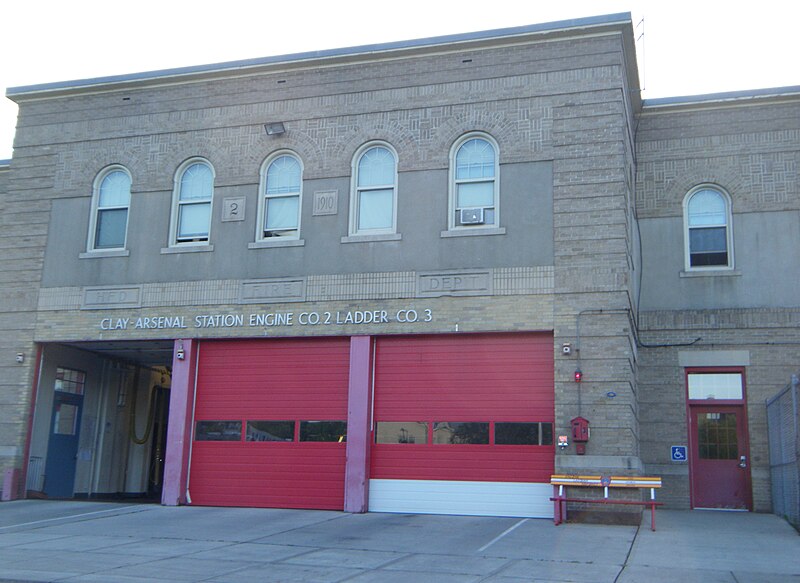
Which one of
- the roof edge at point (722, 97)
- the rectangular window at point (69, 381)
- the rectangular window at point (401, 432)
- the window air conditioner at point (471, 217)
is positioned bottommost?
the rectangular window at point (401, 432)

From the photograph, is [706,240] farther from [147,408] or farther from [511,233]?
[147,408]

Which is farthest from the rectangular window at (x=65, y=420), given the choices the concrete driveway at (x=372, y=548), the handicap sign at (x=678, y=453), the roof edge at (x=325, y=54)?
the handicap sign at (x=678, y=453)

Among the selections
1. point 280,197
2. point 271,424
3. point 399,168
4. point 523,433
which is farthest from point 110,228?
point 523,433

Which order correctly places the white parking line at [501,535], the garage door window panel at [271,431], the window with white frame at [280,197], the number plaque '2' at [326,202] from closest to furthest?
the white parking line at [501,535]
the garage door window panel at [271,431]
the number plaque '2' at [326,202]
the window with white frame at [280,197]

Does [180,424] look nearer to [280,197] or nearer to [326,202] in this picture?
[280,197]

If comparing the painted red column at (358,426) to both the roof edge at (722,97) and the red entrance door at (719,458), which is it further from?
the roof edge at (722,97)

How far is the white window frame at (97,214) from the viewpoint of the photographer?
750 inches

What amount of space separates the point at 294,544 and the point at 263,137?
30.2ft

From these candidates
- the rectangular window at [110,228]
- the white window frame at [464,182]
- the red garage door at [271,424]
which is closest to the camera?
the white window frame at [464,182]

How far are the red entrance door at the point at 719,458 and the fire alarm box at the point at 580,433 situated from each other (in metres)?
4.35

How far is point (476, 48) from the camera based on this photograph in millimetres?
17578

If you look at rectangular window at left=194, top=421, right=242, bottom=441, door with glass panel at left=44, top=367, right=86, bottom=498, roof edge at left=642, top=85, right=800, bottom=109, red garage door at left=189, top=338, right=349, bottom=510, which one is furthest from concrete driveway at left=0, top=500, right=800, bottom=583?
roof edge at left=642, top=85, right=800, bottom=109

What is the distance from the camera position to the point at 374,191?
1781 centimetres

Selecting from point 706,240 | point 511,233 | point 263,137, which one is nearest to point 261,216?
point 263,137
